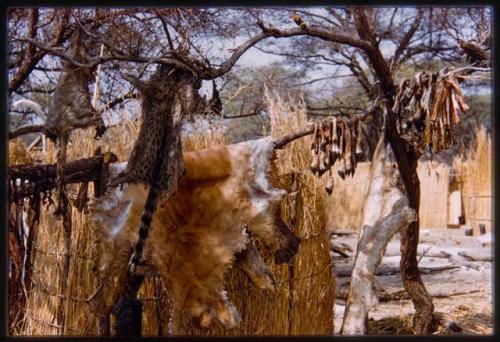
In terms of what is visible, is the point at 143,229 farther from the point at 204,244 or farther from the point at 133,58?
the point at 133,58

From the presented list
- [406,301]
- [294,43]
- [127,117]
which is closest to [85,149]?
[127,117]

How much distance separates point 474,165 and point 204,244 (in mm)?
8046

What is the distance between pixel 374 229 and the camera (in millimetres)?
3057

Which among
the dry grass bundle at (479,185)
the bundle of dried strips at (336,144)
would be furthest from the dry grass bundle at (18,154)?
the dry grass bundle at (479,185)

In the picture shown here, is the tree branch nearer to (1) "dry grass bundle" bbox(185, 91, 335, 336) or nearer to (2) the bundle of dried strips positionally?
(1) "dry grass bundle" bbox(185, 91, 335, 336)

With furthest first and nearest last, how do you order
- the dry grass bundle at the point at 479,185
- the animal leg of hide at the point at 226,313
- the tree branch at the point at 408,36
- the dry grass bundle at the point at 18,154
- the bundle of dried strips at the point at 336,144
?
the tree branch at the point at 408,36
the dry grass bundle at the point at 479,185
the dry grass bundle at the point at 18,154
the bundle of dried strips at the point at 336,144
the animal leg of hide at the point at 226,313

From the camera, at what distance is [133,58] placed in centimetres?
253

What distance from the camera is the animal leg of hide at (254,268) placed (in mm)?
2773

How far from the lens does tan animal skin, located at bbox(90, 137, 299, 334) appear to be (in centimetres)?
274

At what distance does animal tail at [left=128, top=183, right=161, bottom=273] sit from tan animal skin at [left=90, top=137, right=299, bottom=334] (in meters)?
0.03

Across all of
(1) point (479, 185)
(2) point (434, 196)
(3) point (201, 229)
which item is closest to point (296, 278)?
(3) point (201, 229)

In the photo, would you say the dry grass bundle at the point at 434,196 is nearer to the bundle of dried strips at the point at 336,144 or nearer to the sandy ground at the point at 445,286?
the sandy ground at the point at 445,286

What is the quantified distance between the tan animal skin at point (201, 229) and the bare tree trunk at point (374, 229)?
364 millimetres

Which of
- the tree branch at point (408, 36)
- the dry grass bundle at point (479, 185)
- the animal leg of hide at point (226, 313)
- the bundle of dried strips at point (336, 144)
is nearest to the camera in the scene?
the animal leg of hide at point (226, 313)
